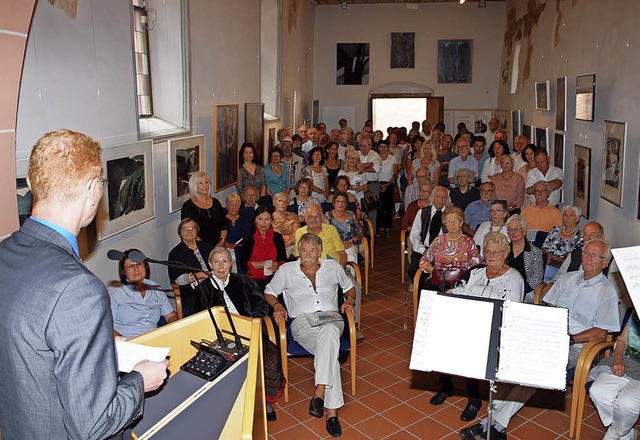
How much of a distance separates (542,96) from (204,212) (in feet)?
24.0

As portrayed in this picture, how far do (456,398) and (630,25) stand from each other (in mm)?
4608

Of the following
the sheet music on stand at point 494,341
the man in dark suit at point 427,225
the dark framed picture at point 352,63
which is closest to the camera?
the sheet music on stand at point 494,341

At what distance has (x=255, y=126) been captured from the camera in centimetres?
1073

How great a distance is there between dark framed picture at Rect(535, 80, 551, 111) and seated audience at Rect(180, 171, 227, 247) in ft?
22.0

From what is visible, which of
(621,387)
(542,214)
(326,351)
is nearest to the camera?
(621,387)

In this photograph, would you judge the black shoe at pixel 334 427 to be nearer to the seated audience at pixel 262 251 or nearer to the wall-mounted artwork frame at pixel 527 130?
the seated audience at pixel 262 251

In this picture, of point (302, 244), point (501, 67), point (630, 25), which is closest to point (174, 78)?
point (302, 244)

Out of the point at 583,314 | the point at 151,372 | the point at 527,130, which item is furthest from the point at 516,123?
the point at 151,372

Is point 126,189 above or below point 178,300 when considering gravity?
above

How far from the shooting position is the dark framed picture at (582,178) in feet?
27.5

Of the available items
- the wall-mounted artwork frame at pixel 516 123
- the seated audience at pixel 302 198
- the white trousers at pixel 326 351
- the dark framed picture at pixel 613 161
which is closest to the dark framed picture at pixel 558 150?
the dark framed picture at pixel 613 161

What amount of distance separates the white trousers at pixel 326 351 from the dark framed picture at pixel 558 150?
6034 mm

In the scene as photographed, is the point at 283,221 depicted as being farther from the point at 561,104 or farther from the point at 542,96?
the point at 542,96

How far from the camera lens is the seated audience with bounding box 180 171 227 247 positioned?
23.6 ft
